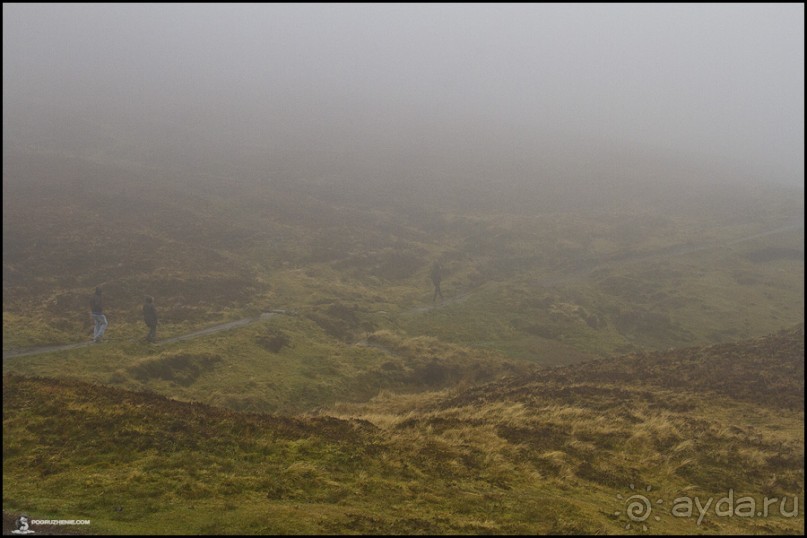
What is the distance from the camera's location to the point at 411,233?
75312 mm

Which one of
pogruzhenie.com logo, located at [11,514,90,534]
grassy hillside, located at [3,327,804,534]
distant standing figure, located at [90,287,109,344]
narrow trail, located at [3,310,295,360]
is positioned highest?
distant standing figure, located at [90,287,109,344]

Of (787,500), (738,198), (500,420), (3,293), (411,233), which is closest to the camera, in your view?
(787,500)

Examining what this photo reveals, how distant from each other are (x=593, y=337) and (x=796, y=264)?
39.7 m

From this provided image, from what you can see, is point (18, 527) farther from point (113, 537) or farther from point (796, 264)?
point (796, 264)

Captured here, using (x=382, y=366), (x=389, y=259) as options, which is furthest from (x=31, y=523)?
(x=389, y=259)

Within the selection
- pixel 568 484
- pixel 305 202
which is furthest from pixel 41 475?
pixel 305 202

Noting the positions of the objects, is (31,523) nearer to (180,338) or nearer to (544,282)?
(180,338)

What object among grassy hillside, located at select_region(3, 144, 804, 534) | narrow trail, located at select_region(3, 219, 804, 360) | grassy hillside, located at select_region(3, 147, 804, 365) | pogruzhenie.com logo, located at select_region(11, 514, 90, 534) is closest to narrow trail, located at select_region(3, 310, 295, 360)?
narrow trail, located at select_region(3, 219, 804, 360)

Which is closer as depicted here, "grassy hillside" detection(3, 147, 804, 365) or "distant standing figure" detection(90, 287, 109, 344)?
"distant standing figure" detection(90, 287, 109, 344)

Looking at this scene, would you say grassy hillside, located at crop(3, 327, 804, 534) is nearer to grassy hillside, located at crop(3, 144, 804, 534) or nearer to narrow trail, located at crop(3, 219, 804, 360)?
grassy hillside, located at crop(3, 144, 804, 534)

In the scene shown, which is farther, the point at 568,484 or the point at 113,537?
the point at 568,484

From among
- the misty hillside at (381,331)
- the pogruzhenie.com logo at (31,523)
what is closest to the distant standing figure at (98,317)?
the misty hillside at (381,331)

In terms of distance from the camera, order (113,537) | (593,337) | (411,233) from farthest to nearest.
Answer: (411,233), (593,337), (113,537)

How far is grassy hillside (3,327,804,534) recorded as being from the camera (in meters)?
11.7
